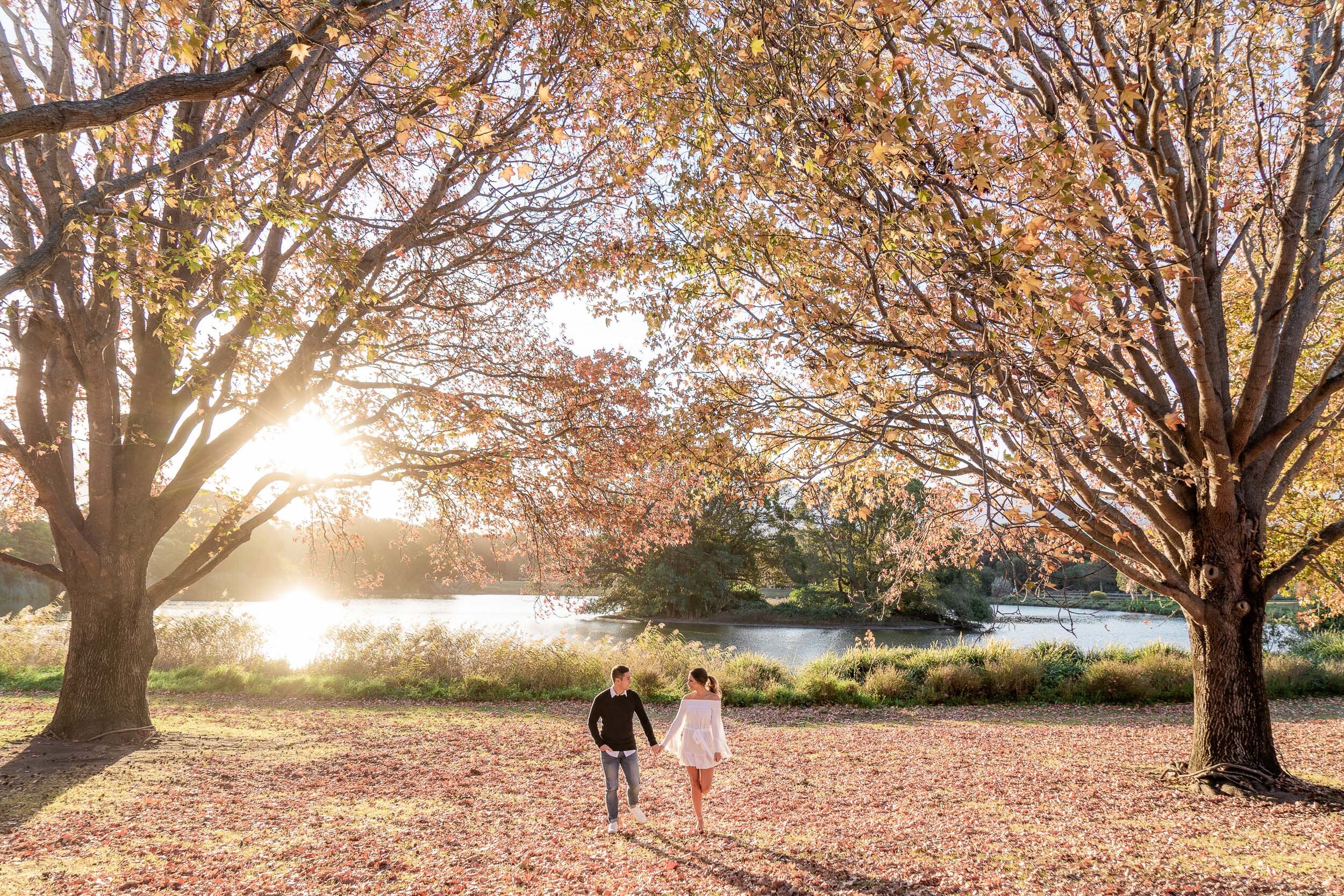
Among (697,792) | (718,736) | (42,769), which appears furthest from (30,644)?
(718,736)

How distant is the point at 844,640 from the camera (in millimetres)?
31375

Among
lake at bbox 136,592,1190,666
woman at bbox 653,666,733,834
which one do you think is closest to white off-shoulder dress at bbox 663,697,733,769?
woman at bbox 653,666,733,834

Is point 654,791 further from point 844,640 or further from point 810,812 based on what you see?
point 844,640

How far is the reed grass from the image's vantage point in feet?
49.3

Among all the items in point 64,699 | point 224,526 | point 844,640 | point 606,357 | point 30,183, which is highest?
point 30,183

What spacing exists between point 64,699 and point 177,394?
4.21 meters

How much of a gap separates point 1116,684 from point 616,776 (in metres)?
13.9

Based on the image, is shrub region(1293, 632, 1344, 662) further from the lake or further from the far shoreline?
the far shoreline

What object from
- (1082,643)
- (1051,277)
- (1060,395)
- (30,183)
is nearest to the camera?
(1051,277)

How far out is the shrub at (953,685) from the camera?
15.0 m

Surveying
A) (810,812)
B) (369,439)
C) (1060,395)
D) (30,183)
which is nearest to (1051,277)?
(1060,395)

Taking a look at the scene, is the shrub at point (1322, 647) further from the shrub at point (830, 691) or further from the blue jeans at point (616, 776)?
the blue jeans at point (616, 776)

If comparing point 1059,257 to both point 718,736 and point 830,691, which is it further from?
point 830,691

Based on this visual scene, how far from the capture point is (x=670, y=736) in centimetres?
612
